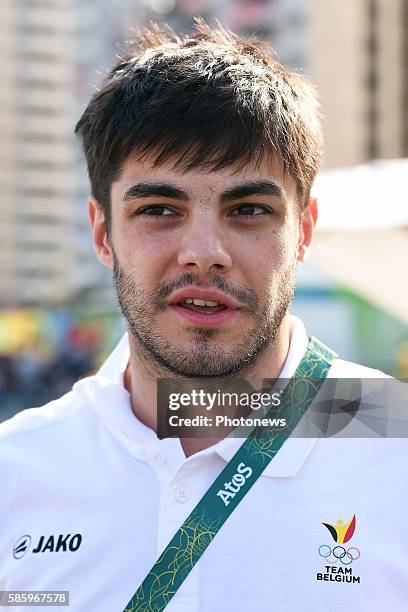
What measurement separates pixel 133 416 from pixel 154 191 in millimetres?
478

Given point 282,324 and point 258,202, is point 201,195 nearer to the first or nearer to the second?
point 258,202

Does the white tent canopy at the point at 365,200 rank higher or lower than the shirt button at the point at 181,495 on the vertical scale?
higher

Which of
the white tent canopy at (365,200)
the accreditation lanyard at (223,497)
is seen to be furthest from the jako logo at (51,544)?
the white tent canopy at (365,200)

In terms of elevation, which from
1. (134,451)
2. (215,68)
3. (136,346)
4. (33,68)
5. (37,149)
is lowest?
(134,451)

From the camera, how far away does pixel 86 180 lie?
360cm

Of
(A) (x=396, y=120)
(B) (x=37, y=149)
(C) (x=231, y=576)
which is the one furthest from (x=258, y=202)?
(B) (x=37, y=149)

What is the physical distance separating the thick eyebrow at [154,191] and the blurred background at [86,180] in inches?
18.0

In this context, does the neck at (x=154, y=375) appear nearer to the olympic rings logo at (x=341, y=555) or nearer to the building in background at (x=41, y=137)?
the olympic rings logo at (x=341, y=555)

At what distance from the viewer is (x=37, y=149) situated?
344ft

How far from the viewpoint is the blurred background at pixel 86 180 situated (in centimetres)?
536

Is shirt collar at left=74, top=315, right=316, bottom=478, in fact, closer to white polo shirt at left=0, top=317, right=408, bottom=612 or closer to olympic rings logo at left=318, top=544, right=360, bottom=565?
white polo shirt at left=0, top=317, right=408, bottom=612

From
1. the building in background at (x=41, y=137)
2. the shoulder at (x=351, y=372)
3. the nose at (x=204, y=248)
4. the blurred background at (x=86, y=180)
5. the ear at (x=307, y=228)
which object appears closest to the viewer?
the nose at (x=204, y=248)

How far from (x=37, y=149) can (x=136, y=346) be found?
104897 mm

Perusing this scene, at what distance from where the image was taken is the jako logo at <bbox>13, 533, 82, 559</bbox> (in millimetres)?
2082
